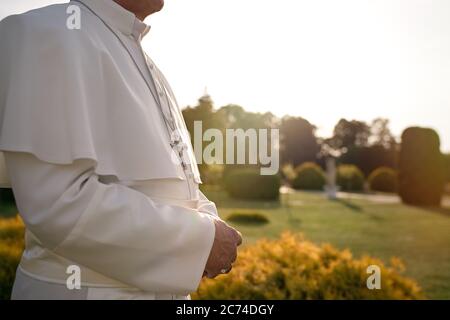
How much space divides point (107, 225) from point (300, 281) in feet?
10.3

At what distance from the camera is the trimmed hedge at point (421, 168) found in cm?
2156

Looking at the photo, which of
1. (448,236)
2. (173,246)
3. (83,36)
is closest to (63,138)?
(83,36)

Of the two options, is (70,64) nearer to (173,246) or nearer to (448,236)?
(173,246)

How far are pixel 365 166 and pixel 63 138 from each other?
4127 centimetres

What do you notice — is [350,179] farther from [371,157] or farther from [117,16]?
[117,16]

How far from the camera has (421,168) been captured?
874 inches

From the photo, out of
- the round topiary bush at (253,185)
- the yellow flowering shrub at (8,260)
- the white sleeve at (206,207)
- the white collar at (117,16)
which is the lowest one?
the round topiary bush at (253,185)

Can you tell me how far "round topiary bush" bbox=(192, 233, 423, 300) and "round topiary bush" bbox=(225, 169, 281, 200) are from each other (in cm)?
1745

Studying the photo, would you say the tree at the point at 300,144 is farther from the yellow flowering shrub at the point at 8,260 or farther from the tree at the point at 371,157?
the yellow flowering shrub at the point at 8,260

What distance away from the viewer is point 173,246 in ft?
5.38

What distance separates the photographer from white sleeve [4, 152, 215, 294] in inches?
59.0

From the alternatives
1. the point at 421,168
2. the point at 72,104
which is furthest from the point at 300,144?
the point at 72,104

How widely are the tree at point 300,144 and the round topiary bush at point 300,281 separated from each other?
Answer: 37.4 m

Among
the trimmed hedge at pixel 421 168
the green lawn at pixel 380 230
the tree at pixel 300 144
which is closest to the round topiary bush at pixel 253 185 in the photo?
the green lawn at pixel 380 230
